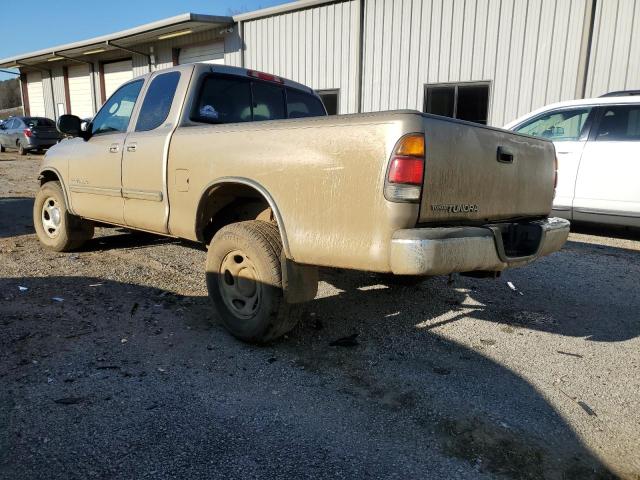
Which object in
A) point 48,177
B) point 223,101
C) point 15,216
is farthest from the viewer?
point 15,216

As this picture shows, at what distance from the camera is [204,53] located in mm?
17469

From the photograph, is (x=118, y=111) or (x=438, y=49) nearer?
(x=118, y=111)

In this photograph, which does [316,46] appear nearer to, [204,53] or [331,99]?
[331,99]

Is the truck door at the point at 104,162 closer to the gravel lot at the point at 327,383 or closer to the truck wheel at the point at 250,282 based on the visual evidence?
the gravel lot at the point at 327,383

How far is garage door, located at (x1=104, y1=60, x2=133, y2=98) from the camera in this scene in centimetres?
2081

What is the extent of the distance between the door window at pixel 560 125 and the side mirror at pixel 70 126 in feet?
19.8

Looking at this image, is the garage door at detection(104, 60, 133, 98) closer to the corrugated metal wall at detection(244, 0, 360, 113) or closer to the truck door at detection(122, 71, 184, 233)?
the corrugated metal wall at detection(244, 0, 360, 113)

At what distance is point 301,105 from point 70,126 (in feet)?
7.87

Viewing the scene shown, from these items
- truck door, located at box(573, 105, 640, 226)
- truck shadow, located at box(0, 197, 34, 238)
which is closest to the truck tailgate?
truck door, located at box(573, 105, 640, 226)

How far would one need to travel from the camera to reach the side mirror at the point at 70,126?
4.97 metres

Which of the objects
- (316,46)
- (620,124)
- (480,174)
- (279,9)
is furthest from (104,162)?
(279,9)

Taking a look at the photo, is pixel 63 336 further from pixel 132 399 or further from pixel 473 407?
pixel 473 407

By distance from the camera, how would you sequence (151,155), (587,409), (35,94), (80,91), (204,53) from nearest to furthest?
(587,409), (151,155), (204,53), (80,91), (35,94)

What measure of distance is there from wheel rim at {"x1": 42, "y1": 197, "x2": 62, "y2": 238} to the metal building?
8.79 m
